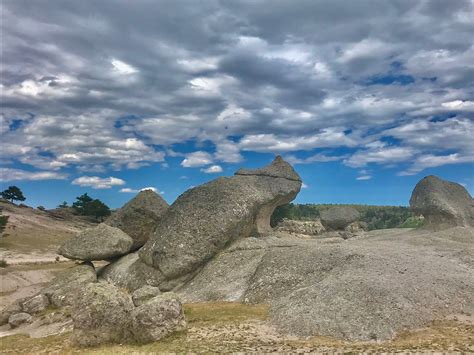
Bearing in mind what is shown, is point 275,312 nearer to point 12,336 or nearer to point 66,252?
point 12,336

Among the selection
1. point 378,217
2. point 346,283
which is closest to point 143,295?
point 346,283

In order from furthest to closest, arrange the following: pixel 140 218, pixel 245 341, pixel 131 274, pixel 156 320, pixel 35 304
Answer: pixel 140 218, pixel 131 274, pixel 35 304, pixel 156 320, pixel 245 341

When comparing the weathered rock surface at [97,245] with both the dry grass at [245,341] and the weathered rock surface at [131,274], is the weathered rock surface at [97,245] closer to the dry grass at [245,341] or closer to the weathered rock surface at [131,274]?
the weathered rock surface at [131,274]

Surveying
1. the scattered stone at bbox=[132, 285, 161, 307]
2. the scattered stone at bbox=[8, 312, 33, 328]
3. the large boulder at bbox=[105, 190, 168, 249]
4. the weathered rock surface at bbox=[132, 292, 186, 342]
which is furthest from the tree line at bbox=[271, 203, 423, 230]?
the weathered rock surface at bbox=[132, 292, 186, 342]

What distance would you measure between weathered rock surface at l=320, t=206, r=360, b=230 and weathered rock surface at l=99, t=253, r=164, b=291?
37.5m

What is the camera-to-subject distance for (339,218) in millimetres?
73125

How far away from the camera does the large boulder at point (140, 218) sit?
Answer: 46.9m

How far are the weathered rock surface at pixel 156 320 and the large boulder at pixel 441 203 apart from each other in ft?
115

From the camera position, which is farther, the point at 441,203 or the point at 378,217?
the point at 378,217

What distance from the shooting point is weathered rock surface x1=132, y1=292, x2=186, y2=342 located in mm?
24766

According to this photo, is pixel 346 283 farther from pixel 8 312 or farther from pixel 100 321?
pixel 8 312

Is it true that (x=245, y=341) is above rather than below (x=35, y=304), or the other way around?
below

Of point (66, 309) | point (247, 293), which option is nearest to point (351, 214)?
point (247, 293)

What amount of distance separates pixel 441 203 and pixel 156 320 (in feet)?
121
